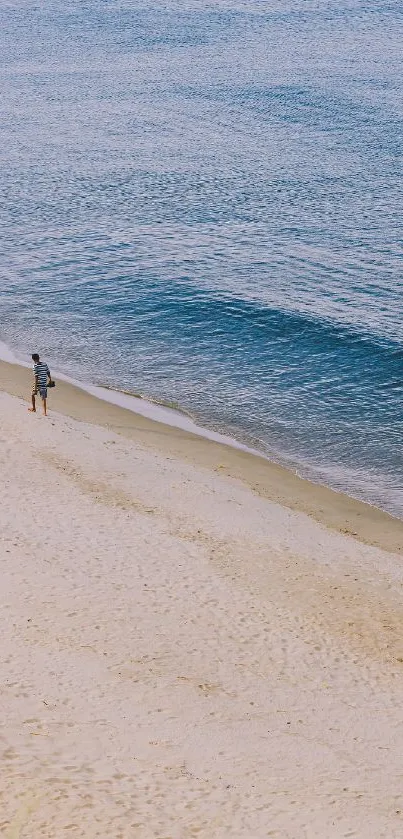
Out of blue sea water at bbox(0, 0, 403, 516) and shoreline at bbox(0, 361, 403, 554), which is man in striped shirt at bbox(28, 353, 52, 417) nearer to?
shoreline at bbox(0, 361, 403, 554)

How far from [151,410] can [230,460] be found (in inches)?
234

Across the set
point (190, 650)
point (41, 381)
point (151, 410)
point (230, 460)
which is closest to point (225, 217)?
point (151, 410)

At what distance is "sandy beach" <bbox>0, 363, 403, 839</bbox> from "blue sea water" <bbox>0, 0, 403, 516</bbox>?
19.5 ft

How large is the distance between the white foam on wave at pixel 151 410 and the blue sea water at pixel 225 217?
0.82 m

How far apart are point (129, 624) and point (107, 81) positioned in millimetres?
83803

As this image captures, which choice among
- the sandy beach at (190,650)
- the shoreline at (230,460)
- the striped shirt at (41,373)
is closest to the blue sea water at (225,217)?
the shoreline at (230,460)

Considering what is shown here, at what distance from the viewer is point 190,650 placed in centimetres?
2233

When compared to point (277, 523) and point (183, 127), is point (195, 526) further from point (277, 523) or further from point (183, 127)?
point (183, 127)

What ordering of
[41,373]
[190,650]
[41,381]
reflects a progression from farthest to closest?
[41,381]
[41,373]
[190,650]

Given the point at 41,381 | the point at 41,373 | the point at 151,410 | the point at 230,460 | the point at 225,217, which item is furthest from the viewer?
the point at 225,217

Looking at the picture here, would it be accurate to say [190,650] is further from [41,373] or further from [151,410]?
[151,410]

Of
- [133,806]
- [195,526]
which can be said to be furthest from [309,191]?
[133,806]

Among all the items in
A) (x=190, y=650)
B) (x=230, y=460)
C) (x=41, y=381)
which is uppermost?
(x=41, y=381)

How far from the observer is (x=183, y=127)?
8281 cm
